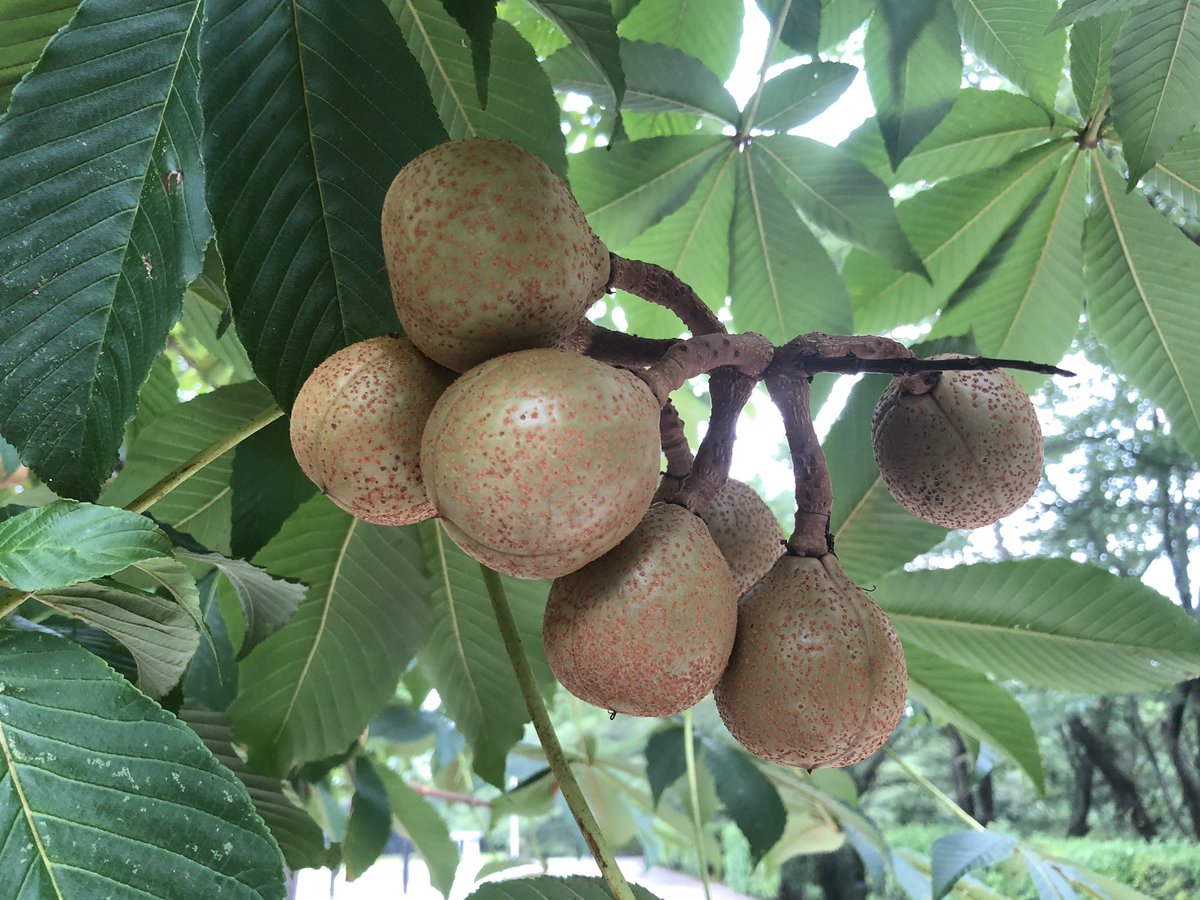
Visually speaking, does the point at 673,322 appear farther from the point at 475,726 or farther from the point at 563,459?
the point at 563,459

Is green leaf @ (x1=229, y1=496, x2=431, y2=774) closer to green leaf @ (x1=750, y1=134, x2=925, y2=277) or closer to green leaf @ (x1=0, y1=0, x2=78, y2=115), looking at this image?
green leaf @ (x1=0, y1=0, x2=78, y2=115)

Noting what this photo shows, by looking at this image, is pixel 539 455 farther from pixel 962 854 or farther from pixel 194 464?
pixel 962 854

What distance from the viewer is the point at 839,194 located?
136 cm

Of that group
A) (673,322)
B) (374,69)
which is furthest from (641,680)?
(673,322)

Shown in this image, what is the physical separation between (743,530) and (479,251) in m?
0.37

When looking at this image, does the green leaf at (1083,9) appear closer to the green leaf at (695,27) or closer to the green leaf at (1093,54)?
the green leaf at (1093,54)

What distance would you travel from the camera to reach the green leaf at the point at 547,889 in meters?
0.78

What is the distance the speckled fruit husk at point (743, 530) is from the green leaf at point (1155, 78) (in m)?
0.52

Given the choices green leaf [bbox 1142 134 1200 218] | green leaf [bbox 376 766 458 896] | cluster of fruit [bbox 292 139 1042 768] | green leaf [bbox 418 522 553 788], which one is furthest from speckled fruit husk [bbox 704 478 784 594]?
green leaf [bbox 376 766 458 896]

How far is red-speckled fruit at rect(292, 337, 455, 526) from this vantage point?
637 millimetres

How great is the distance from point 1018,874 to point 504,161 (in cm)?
217

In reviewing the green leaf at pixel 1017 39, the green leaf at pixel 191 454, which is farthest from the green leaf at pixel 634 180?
the green leaf at pixel 191 454

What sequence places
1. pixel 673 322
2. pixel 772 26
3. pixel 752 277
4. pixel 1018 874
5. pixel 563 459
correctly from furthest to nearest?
pixel 1018 874 < pixel 673 322 < pixel 752 277 < pixel 772 26 < pixel 563 459

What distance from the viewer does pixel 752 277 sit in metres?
1.42
